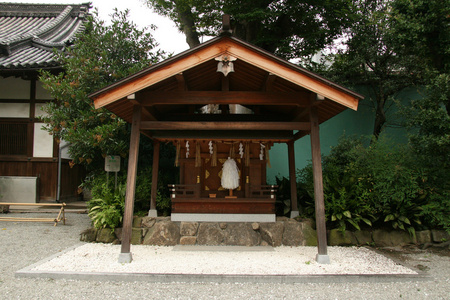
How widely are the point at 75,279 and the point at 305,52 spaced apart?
9274 mm

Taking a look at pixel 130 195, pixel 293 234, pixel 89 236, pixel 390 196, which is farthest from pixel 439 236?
pixel 89 236

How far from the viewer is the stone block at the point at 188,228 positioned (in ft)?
24.7

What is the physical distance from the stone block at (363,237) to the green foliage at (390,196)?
0.60ft

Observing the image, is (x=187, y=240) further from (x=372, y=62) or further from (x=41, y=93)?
(x=41, y=93)

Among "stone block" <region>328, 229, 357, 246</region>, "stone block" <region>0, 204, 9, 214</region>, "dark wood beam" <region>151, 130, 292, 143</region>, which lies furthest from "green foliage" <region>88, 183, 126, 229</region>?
"stone block" <region>328, 229, 357, 246</region>

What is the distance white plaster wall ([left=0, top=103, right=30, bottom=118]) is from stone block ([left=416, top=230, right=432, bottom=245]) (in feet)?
43.0

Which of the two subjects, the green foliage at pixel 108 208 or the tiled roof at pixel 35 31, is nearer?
the green foliage at pixel 108 208

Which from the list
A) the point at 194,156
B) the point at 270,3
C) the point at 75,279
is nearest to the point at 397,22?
the point at 270,3

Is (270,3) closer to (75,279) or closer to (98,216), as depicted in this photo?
(98,216)

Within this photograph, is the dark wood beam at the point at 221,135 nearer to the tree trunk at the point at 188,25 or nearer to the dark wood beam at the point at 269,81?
the dark wood beam at the point at 269,81

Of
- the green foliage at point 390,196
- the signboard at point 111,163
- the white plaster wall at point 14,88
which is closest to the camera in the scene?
the green foliage at point 390,196

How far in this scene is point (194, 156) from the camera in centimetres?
835

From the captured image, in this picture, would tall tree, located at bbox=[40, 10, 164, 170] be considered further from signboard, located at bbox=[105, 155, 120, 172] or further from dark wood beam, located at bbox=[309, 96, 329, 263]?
dark wood beam, located at bbox=[309, 96, 329, 263]

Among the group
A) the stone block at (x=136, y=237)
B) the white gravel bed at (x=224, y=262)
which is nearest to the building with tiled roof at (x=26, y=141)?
the stone block at (x=136, y=237)
